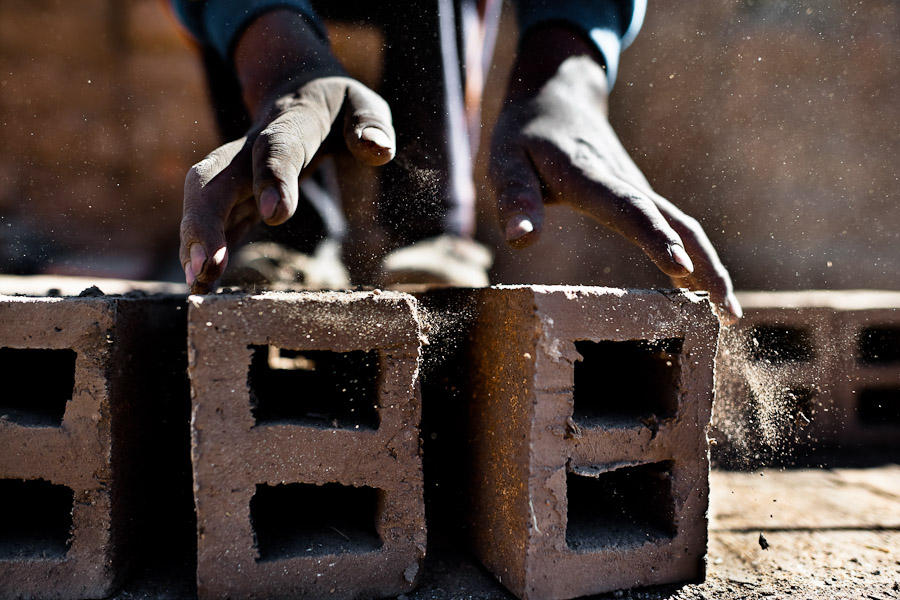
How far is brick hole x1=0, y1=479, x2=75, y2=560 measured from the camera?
112cm

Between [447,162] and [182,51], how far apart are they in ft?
5.30

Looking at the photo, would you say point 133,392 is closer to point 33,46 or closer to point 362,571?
point 362,571

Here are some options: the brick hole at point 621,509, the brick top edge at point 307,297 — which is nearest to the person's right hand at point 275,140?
the brick top edge at point 307,297

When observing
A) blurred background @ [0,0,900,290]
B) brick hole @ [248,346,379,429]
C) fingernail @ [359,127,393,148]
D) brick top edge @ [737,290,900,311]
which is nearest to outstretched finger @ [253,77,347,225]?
fingernail @ [359,127,393,148]

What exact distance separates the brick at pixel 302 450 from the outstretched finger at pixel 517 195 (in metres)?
0.34

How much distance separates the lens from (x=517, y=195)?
4.64 ft

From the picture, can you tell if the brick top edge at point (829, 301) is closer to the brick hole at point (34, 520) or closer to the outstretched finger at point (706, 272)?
the outstretched finger at point (706, 272)

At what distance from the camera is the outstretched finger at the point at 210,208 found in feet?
3.71

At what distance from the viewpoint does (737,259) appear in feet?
10.2

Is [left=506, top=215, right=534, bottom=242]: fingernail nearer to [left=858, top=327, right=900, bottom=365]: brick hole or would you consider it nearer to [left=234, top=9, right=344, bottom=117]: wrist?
[left=234, top=9, right=344, bottom=117]: wrist

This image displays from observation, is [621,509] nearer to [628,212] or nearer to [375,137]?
[628,212]

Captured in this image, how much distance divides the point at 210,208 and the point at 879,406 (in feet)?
8.04

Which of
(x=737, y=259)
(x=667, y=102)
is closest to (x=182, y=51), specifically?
(x=667, y=102)

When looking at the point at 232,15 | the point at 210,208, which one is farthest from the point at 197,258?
the point at 232,15
